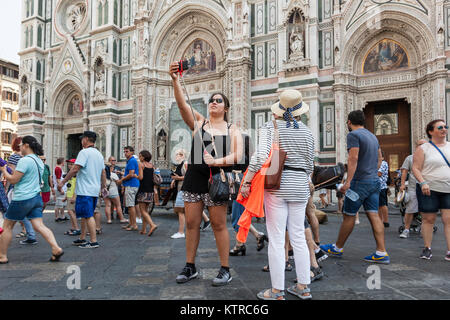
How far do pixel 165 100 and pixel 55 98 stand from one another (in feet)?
30.3

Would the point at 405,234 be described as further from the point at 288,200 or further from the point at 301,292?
the point at 288,200

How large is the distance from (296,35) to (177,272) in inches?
595

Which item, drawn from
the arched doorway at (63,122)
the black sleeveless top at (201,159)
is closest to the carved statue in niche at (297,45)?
the black sleeveless top at (201,159)

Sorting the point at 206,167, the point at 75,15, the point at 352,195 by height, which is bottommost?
the point at 352,195

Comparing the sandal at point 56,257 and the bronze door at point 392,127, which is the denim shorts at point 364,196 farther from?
the bronze door at point 392,127

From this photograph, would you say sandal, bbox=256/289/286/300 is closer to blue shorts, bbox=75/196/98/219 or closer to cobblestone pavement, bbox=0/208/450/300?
cobblestone pavement, bbox=0/208/450/300

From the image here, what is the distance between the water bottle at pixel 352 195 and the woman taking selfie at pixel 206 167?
191cm

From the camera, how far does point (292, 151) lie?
2.81 m

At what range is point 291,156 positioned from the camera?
280cm

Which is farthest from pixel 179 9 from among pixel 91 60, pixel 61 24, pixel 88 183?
pixel 88 183

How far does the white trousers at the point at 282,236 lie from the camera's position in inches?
104

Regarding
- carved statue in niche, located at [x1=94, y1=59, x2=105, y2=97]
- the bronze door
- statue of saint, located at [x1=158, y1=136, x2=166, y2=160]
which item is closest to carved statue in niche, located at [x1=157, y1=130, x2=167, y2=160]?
statue of saint, located at [x1=158, y1=136, x2=166, y2=160]

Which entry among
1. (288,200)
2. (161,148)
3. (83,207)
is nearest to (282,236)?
(288,200)
